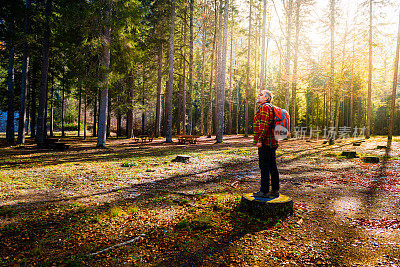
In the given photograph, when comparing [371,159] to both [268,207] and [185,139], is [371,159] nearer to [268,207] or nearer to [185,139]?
[268,207]

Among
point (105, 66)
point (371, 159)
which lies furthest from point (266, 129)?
point (105, 66)

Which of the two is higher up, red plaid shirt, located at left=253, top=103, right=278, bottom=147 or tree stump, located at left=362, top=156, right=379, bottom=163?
red plaid shirt, located at left=253, top=103, right=278, bottom=147

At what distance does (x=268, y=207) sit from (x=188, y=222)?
61.0 inches

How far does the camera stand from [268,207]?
4.27m

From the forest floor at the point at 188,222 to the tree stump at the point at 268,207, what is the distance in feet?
0.48

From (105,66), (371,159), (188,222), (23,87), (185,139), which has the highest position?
(105,66)

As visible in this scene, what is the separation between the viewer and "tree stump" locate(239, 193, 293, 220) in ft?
14.0

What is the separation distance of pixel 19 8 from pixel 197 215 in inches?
804

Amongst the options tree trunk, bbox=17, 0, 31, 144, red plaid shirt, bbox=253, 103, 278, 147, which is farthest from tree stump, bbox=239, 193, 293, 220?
tree trunk, bbox=17, 0, 31, 144

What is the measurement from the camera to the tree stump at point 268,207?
428 cm

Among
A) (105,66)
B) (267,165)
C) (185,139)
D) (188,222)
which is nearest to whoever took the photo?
(188,222)

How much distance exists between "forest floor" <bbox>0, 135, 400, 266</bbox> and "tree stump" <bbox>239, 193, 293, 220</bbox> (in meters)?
0.15

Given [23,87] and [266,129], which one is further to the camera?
[23,87]

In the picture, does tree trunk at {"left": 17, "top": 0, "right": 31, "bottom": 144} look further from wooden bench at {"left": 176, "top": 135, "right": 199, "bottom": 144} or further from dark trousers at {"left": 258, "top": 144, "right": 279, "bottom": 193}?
dark trousers at {"left": 258, "top": 144, "right": 279, "bottom": 193}
